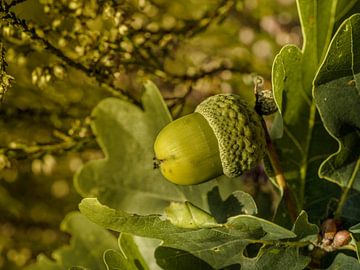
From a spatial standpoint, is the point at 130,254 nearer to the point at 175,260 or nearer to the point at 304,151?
the point at 175,260

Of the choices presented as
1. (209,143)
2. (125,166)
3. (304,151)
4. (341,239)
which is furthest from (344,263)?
(125,166)

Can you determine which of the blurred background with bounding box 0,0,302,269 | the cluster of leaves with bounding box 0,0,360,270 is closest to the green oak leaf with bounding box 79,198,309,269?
the cluster of leaves with bounding box 0,0,360,270

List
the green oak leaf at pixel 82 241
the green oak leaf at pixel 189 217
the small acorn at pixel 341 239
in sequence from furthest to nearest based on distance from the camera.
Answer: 1. the green oak leaf at pixel 82 241
2. the small acorn at pixel 341 239
3. the green oak leaf at pixel 189 217

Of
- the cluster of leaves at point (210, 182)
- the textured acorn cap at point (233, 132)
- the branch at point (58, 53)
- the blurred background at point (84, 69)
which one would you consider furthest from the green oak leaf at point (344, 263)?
the branch at point (58, 53)

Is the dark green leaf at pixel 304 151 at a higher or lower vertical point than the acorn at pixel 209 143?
lower

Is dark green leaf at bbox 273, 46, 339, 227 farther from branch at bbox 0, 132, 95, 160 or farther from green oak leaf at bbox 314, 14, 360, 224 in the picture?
branch at bbox 0, 132, 95, 160

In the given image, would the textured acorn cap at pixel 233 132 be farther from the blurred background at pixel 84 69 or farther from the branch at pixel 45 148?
the branch at pixel 45 148
